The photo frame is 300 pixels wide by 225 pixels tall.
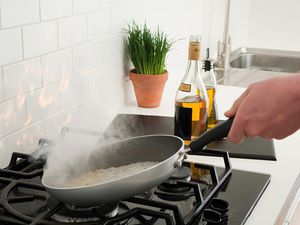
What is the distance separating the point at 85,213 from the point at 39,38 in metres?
0.52

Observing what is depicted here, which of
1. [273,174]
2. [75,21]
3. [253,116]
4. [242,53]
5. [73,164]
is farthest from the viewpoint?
[242,53]

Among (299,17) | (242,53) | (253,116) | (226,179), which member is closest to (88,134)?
(226,179)

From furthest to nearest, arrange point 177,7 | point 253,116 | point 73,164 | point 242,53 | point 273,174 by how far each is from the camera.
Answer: point 242,53 < point 177,7 < point 273,174 < point 73,164 < point 253,116

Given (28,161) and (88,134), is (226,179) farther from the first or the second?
(28,161)

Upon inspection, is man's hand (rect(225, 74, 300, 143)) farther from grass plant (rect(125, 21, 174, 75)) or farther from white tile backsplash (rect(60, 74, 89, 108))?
grass plant (rect(125, 21, 174, 75))

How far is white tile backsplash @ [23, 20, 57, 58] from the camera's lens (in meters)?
1.33

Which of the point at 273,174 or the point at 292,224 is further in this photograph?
the point at 273,174

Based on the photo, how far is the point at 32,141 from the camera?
142cm

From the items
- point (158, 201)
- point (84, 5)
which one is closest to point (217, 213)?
point (158, 201)

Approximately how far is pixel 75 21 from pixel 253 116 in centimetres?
65

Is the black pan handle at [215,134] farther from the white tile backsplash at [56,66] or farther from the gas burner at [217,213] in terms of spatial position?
the white tile backsplash at [56,66]

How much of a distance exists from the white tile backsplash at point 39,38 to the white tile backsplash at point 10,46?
0.02m

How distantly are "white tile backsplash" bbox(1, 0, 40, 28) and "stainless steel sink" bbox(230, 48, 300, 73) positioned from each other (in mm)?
1788

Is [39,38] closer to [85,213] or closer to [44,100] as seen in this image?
[44,100]
